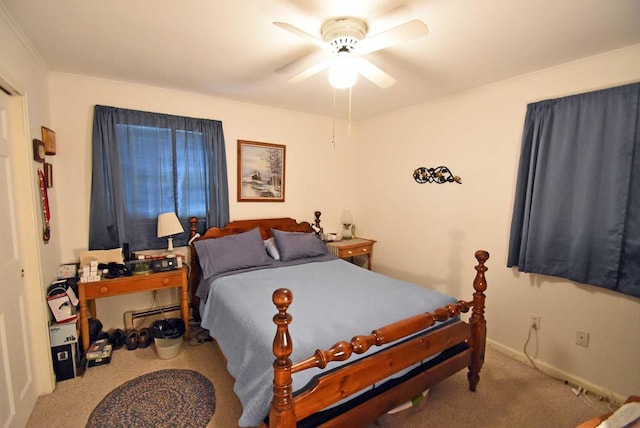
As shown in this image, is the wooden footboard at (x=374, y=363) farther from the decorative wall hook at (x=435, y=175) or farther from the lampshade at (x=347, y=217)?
the lampshade at (x=347, y=217)

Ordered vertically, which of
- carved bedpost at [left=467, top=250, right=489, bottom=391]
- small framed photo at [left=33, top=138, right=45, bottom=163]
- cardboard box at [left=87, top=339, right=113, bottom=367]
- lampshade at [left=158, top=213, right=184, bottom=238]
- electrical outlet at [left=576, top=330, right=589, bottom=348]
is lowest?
cardboard box at [left=87, top=339, right=113, bottom=367]

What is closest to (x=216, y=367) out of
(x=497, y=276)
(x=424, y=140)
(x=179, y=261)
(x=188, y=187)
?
(x=179, y=261)

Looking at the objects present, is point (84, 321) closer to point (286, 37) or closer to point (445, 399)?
point (286, 37)

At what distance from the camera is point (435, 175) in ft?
10.4

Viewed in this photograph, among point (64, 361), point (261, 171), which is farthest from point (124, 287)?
point (261, 171)

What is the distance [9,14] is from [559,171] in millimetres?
3711

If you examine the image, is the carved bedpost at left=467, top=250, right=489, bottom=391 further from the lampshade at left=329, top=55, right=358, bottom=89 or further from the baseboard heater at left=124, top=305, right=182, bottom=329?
the baseboard heater at left=124, top=305, right=182, bottom=329

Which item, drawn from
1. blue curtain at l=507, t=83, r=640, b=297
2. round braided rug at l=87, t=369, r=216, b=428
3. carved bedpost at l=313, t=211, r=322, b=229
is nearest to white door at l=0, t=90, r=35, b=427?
round braided rug at l=87, t=369, r=216, b=428

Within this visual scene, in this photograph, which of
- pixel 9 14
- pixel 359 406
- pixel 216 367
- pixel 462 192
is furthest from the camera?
pixel 462 192

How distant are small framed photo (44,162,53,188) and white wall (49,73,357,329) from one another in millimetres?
123

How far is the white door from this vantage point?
156 centimetres

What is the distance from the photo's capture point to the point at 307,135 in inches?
150

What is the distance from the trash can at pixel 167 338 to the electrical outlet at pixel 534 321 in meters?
3.02

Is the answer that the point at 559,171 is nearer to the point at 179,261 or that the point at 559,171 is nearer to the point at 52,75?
the point at 179,261
